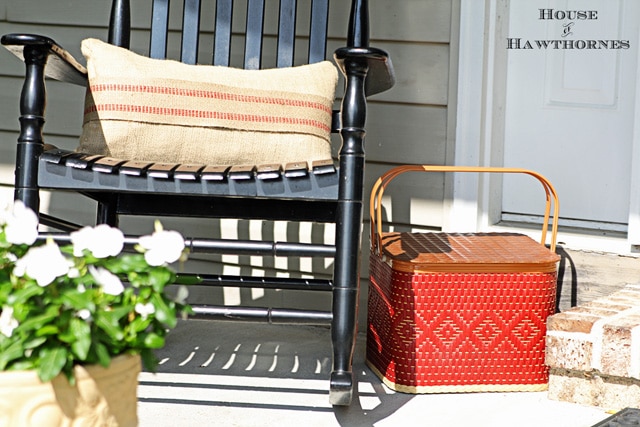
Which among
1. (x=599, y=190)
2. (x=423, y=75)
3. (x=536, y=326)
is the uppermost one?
(x=423, y=75)

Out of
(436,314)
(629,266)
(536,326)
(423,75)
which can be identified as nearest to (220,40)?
(423,75)

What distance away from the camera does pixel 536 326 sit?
1838mm

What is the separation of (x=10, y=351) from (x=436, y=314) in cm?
110

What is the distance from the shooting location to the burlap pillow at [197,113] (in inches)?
70.2

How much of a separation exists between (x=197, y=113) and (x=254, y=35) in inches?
15.5

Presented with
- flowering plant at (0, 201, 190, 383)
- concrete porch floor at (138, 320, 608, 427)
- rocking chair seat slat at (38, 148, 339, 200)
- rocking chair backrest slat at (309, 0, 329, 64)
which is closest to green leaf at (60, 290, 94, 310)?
flowering plant at (0, 201, 190, 383)

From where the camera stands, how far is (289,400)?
178 cm

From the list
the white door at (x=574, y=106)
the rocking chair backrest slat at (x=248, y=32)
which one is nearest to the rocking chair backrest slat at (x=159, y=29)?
the rocking chair backrest slat at (x=248, y=32)

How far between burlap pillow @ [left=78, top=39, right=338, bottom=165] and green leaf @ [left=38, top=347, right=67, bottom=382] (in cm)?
98

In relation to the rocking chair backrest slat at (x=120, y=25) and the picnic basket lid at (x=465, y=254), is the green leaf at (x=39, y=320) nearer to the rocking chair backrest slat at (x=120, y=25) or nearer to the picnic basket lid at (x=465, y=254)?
the picnic basket lid at (x=465, y=254)

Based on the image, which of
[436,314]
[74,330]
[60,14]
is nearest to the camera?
[74,330]

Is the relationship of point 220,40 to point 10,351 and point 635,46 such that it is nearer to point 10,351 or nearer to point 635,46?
point 635,46

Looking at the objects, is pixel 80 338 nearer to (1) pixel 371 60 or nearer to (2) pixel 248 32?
(1) pixel 371 60

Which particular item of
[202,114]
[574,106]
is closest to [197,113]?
[202,114]
